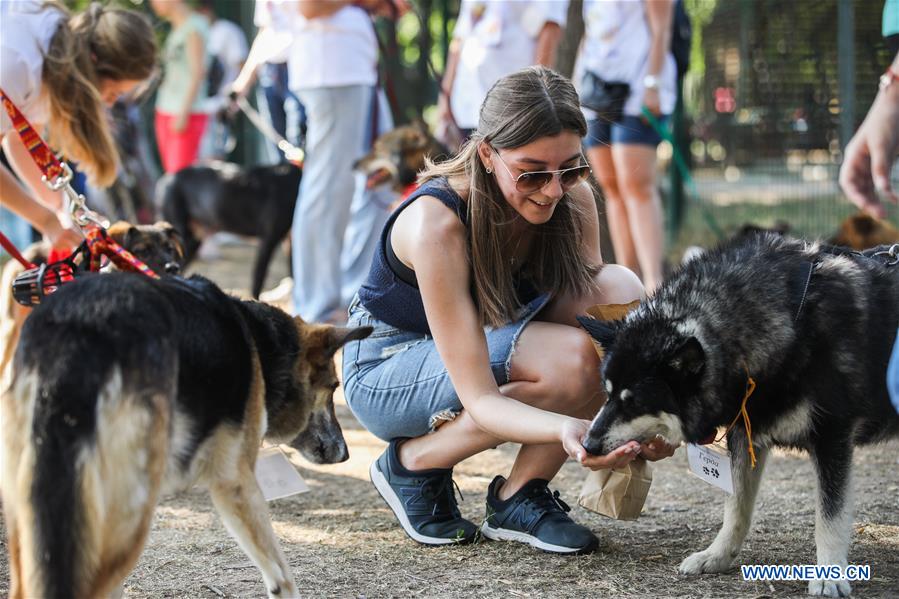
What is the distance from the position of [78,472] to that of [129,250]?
2908 millimetres

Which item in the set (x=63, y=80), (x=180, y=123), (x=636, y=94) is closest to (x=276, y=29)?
(x=180, y=123)

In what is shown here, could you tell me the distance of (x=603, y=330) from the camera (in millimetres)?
3076

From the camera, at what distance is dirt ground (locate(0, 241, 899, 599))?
3133 millimetres

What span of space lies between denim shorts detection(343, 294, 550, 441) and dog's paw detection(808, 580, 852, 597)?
1.15 metres

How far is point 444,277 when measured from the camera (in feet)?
10.2

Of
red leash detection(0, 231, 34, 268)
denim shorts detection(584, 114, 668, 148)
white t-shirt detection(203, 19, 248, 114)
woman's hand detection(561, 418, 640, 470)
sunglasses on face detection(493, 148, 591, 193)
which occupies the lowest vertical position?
woman's hand detection(561, 418, 640, 470)

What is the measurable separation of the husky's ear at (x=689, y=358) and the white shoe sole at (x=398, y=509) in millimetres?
1125

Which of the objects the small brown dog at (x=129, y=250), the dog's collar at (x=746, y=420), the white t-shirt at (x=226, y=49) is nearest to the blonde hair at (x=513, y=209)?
the dog's collar at (x=746, y=420)

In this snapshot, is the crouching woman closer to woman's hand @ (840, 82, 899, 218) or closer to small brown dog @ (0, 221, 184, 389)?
woman's hand @ (840, 82, 899, 218)

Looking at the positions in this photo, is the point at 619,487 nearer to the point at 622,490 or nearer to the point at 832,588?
the point at 622,490

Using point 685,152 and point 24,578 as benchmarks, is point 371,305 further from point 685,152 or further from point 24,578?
point 685,152

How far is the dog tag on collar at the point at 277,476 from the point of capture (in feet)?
10.8

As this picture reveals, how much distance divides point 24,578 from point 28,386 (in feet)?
1.37

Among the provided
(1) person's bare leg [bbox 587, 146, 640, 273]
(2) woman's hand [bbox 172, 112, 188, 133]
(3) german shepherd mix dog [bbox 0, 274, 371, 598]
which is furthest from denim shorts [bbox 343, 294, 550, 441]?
(2) woman's hand [bbox 172, 112, 188, 133]
